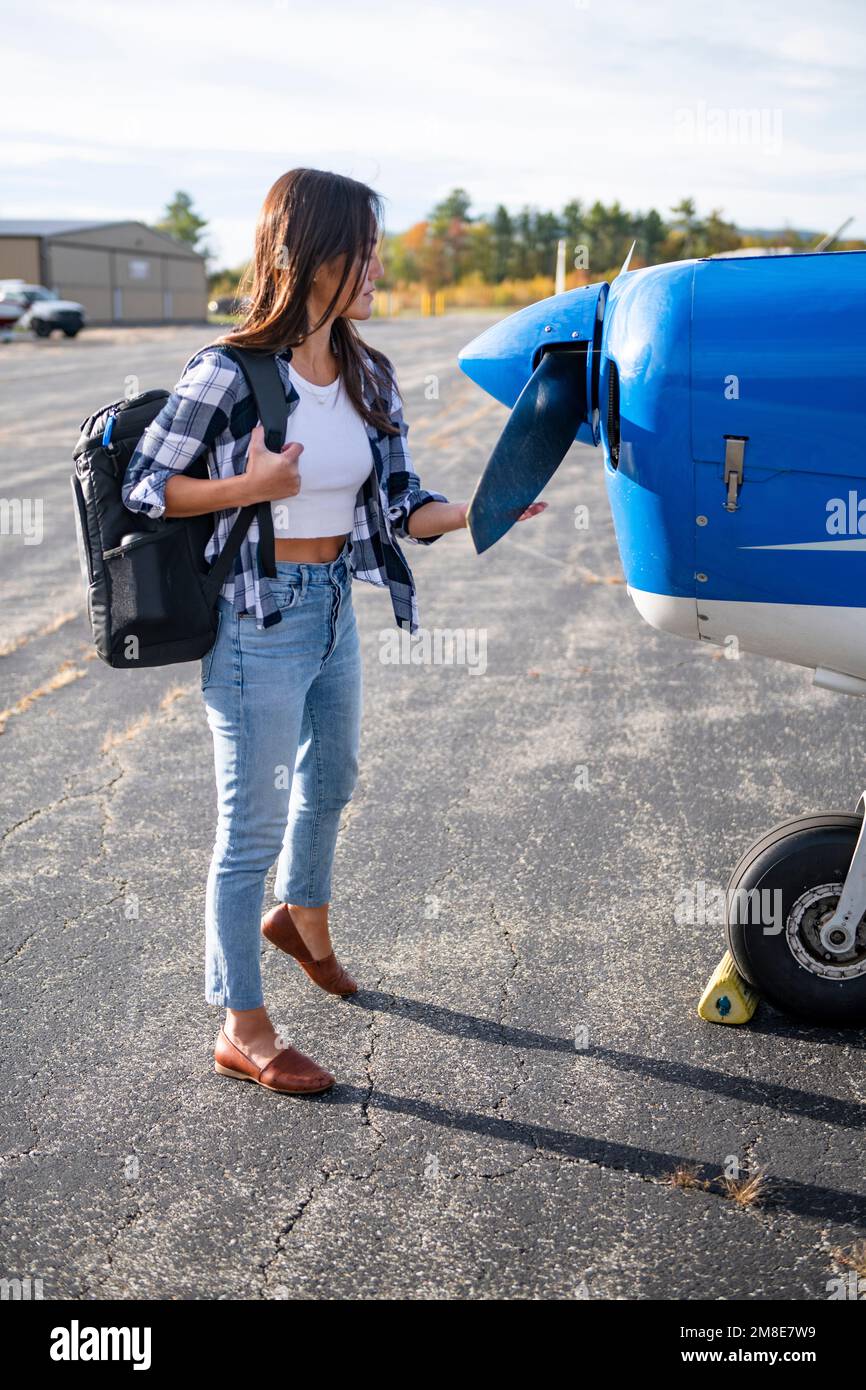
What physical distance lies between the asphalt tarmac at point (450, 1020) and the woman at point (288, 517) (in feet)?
0.99

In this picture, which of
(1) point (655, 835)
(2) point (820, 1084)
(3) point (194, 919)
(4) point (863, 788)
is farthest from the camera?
(4) point (863, 788)

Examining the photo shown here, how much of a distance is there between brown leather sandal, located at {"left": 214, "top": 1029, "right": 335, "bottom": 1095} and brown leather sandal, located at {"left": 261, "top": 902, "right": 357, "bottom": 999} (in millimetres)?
368

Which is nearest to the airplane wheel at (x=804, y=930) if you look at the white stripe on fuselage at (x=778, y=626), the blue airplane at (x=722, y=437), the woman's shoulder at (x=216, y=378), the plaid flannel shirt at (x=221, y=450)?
the blue airplane at (x=722, y=437)

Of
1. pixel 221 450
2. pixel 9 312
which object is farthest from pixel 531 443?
pixel 9 312

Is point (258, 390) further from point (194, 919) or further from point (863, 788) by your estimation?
point (863, 788)

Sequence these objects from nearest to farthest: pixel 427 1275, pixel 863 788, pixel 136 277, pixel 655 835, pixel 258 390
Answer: pixel 427 1275, pixel 258 390, pixel 655 835, pixel 863 788, pixel 136 277

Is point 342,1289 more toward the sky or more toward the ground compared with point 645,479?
more toward the ground

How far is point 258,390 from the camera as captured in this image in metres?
2.45

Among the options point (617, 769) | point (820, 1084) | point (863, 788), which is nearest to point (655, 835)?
point (617, 769)

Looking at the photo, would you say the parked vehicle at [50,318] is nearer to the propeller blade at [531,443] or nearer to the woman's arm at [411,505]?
the woman's arm at [411,505]

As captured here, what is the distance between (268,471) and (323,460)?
185 millimetres

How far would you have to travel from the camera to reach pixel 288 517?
8.43 ft
